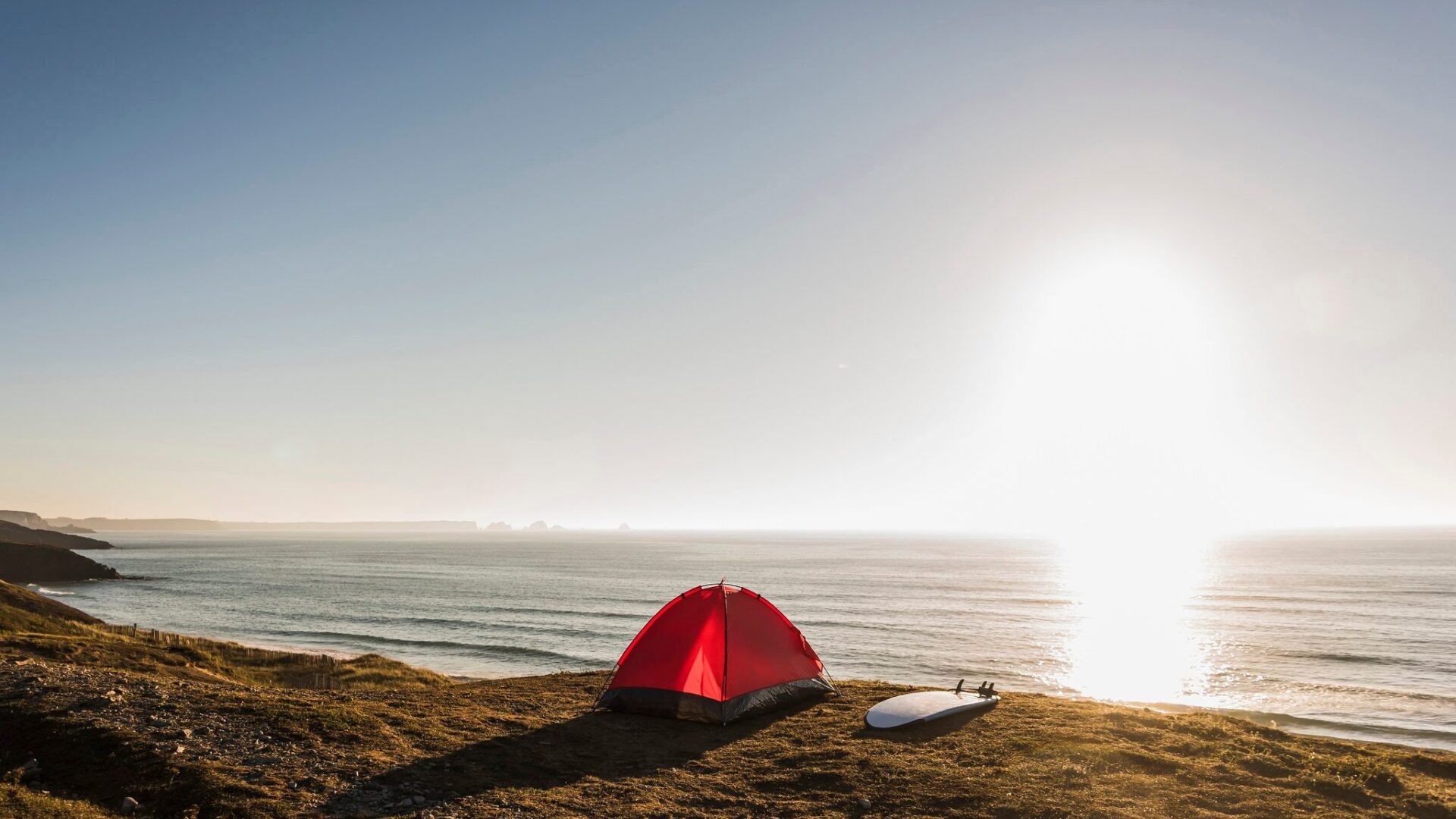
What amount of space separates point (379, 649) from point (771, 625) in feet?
108

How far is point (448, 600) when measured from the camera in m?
64.8

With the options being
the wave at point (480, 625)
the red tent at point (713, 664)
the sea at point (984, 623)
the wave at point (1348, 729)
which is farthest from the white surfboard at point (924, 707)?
the wave at point (480, 625)

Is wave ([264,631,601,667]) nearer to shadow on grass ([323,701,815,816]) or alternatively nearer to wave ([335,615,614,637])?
wave ([335,615,614,637])

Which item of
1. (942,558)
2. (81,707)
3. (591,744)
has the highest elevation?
(81,707)

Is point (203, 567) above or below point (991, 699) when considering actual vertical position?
below

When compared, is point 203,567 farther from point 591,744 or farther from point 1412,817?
point 1412,817

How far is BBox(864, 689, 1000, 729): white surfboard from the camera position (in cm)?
1336

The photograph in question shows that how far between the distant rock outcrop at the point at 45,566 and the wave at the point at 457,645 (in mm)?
56760

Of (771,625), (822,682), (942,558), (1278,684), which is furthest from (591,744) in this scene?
(942,558)

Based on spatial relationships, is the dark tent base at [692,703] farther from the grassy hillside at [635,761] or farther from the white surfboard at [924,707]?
the white surfboard at [924,707]

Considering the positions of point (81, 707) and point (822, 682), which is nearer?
point (81, 707)

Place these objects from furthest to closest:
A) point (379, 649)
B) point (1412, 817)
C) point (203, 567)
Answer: point (203, 567)
point (379, 649)
point (1412, 817)

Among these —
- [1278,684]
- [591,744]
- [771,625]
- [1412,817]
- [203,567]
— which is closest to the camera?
[1412,817]

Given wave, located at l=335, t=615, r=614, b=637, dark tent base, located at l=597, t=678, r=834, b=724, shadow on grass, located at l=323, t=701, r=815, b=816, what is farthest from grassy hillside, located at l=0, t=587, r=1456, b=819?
wave, located at l=335, t=615, r=614, b=637
